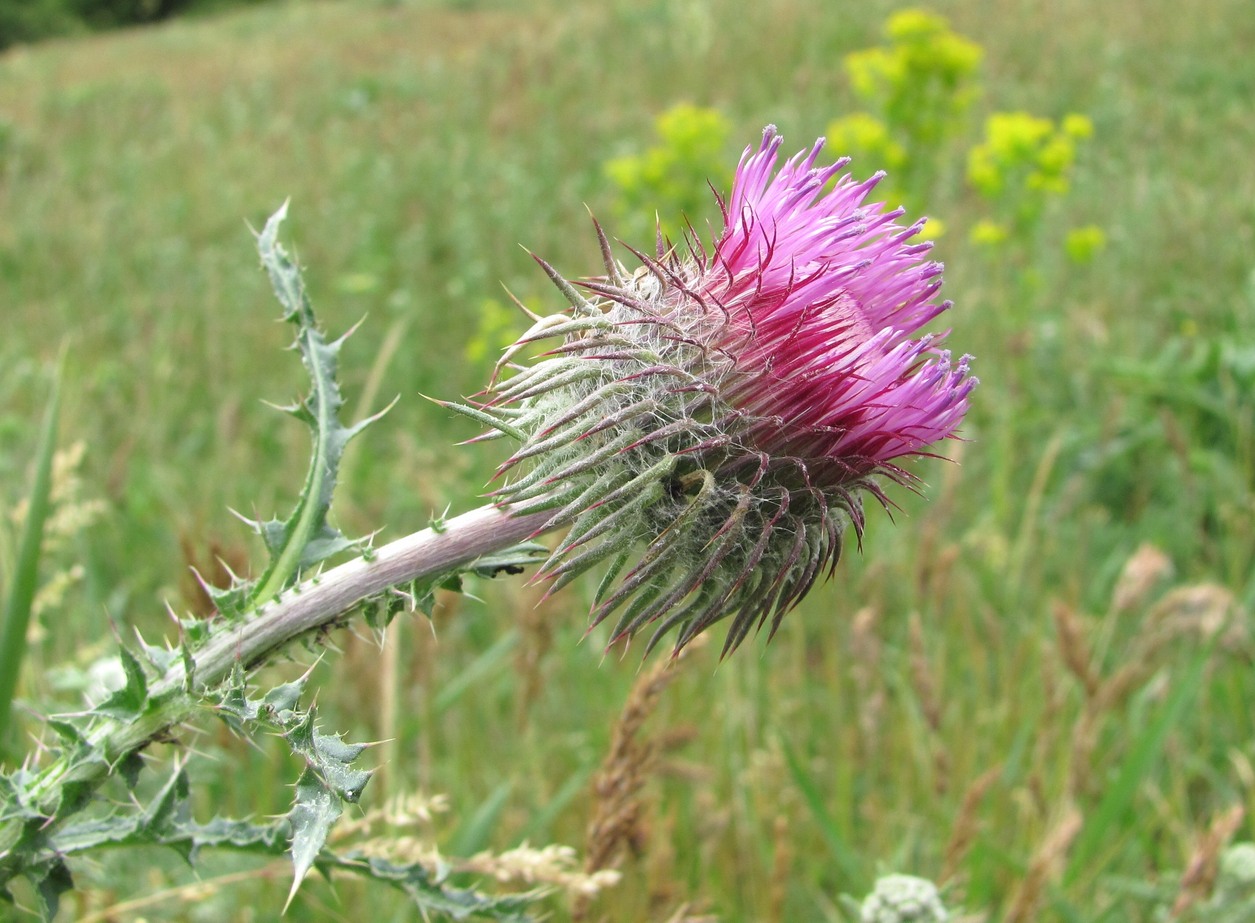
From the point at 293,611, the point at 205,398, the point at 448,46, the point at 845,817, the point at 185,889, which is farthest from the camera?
the point at 448,46

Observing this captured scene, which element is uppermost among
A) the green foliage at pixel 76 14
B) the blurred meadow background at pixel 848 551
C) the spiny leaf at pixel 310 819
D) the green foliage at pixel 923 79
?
the green foliage at pixel 76 14

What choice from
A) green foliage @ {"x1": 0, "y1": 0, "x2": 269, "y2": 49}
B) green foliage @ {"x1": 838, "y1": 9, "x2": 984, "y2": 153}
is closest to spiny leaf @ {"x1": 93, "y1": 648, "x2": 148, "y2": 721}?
green foliage @ {"x1": 838, "y1": 9, "x2": 984, "y2": 153}

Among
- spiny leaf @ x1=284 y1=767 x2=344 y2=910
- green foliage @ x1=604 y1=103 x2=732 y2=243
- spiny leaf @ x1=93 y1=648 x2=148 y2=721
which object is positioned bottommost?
spiny leaf @ x1=284 y1=767 x2=344 y2=910

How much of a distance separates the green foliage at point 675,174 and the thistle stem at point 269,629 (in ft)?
15.9

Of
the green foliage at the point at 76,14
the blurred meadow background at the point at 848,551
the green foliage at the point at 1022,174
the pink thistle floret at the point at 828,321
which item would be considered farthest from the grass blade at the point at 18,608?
the green foliage at the point at 76,14

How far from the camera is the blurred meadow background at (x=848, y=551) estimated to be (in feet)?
8.88

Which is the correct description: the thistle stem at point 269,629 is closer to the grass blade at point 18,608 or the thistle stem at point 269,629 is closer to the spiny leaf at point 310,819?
the spiny leaf at point 310,819

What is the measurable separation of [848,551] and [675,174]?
3.34 meters

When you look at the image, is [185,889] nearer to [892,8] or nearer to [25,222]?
[25,222]

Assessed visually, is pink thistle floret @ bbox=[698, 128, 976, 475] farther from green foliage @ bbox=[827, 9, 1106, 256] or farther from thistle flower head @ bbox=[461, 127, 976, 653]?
green foliage @ bbox=[827, 9, 1106, 256]

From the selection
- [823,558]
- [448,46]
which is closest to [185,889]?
[823,558]

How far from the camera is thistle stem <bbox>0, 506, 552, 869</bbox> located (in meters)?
1.52

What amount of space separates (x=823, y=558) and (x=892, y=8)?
14095mm

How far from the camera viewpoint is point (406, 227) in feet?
28.6
